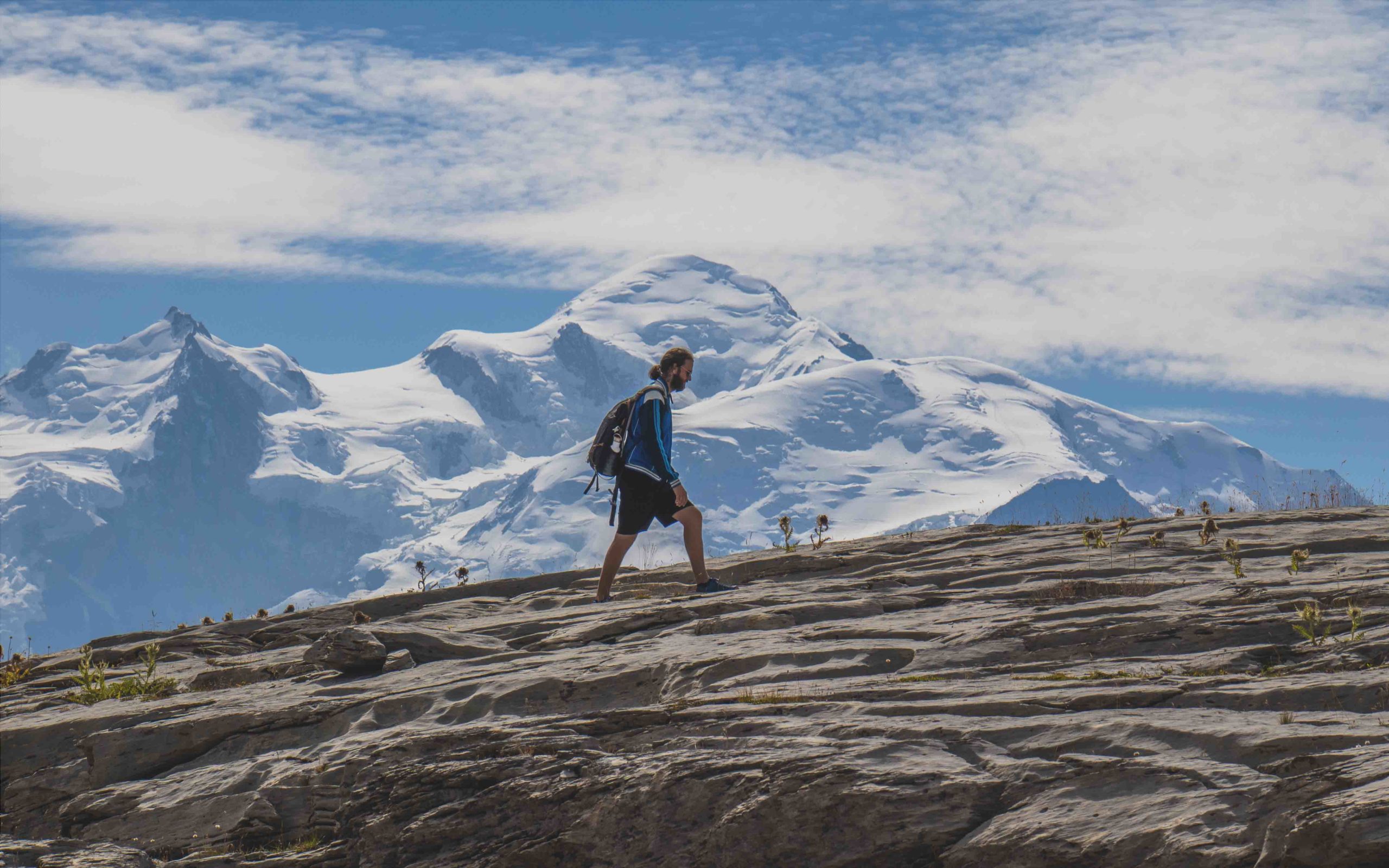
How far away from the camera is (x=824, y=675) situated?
10.9 metres

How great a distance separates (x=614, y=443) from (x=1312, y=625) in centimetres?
846

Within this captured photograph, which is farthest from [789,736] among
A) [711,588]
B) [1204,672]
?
[711,588]

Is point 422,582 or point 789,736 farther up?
point 422,582

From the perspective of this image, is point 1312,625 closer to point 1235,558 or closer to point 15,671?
point 1235,558

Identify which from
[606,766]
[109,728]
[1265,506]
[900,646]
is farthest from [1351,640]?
[1265,506]

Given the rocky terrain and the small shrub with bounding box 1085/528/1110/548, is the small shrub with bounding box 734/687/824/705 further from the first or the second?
the small shrub with bounding box 1085/528/1110/548

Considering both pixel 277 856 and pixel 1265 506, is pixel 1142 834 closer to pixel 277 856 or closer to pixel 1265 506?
pixel 277 856

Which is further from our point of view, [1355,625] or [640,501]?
[640,501]

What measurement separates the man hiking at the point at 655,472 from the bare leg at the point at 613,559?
2 cm

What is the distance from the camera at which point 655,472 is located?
50.5ft

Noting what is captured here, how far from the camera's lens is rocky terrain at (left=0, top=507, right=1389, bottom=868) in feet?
24.2

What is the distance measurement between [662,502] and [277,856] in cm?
707

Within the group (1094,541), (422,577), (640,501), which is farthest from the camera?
(422,577)

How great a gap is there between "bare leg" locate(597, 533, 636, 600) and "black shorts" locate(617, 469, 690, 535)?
11 centimetres
